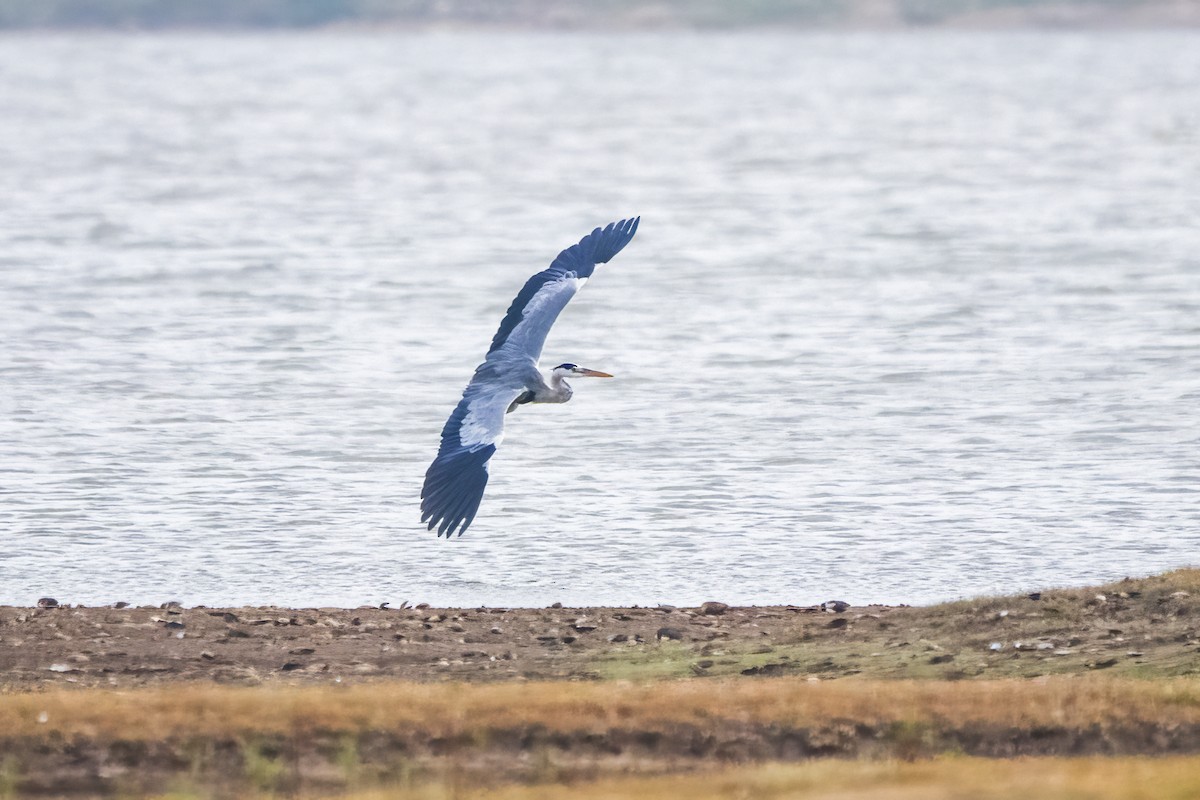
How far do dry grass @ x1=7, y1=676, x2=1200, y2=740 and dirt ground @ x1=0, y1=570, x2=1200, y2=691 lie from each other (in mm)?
1138

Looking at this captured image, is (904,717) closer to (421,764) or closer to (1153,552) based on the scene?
(421,764)

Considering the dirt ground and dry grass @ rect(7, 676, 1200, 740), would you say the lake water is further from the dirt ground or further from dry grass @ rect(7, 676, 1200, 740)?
dry grass @ rect(7, 676, 1200, 740)

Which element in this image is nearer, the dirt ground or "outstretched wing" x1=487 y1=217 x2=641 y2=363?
the dirt ground

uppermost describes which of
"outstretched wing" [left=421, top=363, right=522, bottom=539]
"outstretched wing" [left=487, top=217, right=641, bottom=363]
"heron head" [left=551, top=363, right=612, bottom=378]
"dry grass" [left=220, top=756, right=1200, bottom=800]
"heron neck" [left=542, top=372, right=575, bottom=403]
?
"outstretched wing" [left=487, top=217, right=641, bottom=363]

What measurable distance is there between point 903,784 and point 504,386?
6.11 metres

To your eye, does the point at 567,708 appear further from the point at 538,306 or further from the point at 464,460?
the point at 538,306

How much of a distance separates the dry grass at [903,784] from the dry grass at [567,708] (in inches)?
23.7

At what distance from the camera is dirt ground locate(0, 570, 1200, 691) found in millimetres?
14281

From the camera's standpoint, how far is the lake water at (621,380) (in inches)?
762

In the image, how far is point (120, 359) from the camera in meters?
33.0

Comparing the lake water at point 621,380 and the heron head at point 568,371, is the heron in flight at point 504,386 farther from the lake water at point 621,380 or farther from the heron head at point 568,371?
the lake water at point 621,380

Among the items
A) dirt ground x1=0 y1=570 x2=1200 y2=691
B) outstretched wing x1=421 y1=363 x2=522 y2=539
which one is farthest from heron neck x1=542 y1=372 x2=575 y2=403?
dirt ground x1=0 y1=570 x2=1200 y2=691

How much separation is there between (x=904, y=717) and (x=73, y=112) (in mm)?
122624

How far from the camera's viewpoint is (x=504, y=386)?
16312 mm
